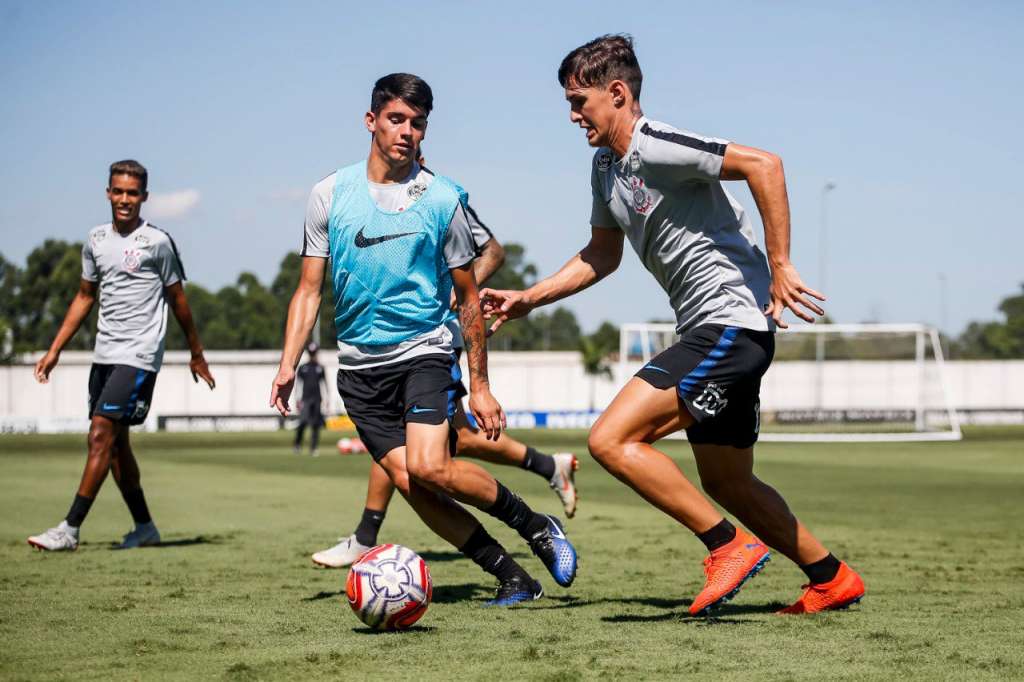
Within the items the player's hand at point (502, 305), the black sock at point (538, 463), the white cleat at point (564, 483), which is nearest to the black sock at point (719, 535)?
the player's hand at point (502, 305)

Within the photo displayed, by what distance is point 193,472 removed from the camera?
19656 mm

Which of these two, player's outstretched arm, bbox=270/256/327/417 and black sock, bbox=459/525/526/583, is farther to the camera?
black sock, bbox=459/525/526/583

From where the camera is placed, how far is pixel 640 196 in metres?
5.50

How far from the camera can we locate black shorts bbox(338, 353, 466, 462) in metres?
5.93

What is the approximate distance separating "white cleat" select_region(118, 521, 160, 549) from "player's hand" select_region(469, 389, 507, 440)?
4309 mm

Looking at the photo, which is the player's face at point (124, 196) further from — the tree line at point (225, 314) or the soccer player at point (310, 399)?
the tree line at point (225, 314)

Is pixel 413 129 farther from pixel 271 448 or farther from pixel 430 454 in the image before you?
pixel 271 448

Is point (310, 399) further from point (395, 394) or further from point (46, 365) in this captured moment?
point (395, 394)

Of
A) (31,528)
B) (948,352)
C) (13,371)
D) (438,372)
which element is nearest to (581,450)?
(31,528)

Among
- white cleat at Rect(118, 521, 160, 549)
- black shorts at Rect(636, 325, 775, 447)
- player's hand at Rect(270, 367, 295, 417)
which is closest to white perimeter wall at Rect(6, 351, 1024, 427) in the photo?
white cleat at Rect(118, 521, 160, 549)

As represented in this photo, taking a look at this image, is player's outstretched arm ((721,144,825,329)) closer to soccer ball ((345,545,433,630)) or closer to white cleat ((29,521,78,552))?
soccer ball ((345,545,433,630))

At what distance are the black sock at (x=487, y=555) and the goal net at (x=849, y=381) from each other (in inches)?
1051

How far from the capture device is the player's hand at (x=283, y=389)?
5926 mm

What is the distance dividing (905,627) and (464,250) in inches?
99.6
